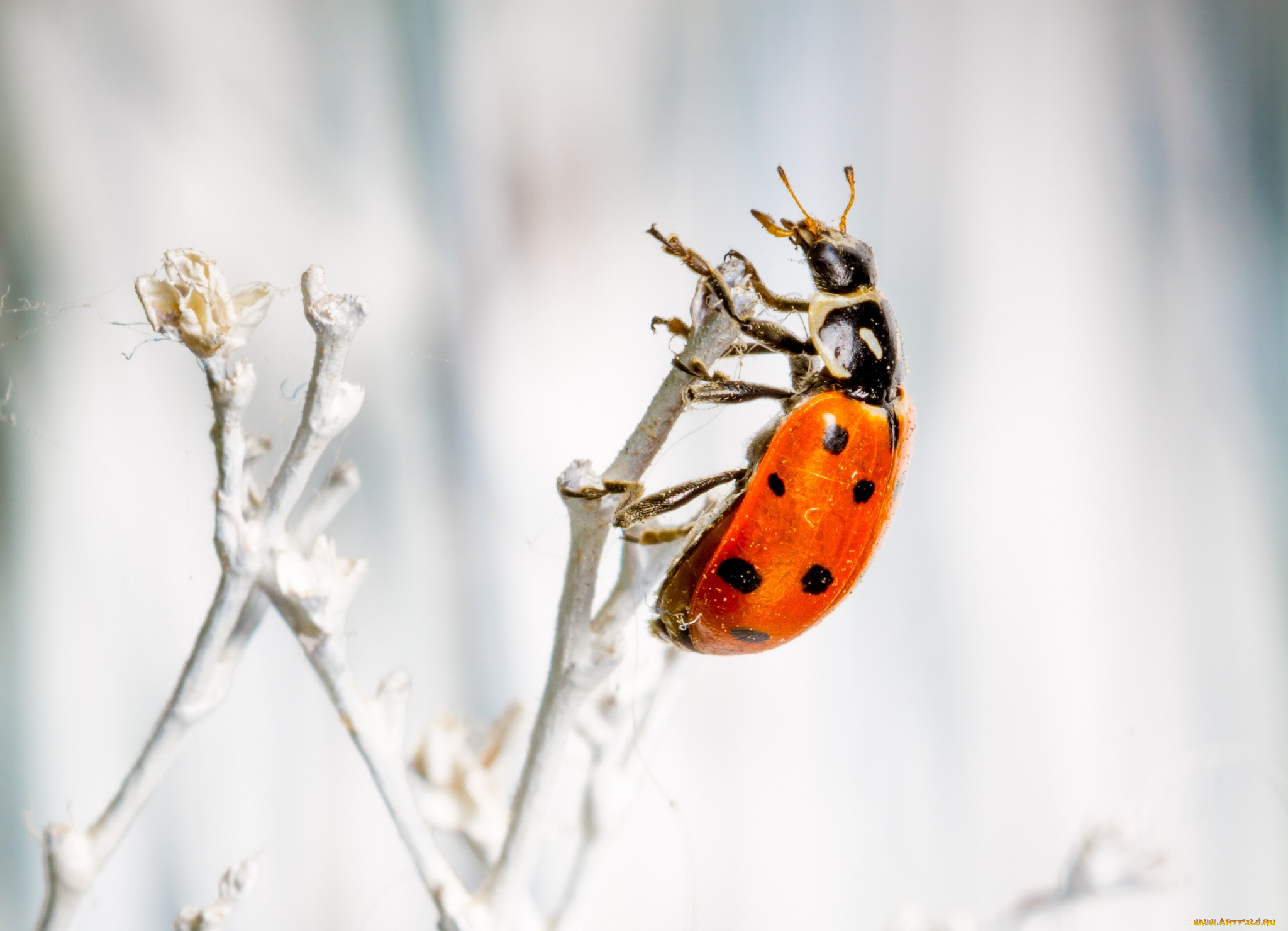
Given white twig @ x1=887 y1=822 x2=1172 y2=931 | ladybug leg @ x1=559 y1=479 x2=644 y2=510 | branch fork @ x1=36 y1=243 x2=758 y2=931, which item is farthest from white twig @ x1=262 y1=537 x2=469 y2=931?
white twig @ x1=887 y1=822 x2=1172 y2=931

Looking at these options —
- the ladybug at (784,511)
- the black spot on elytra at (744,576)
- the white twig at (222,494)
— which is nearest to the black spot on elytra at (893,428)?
the ladybug at (784,511)

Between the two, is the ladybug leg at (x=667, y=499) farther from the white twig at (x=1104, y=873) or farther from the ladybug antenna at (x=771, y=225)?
the white twig at (x=1104, y=873)

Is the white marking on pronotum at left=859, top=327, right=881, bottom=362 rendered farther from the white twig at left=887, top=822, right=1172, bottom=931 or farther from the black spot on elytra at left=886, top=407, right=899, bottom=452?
the white twig at left=887, top=822, right=1172, bottom=931

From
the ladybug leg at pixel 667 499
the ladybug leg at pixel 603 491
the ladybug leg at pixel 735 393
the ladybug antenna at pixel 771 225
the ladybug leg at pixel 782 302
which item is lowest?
the ladybug leg at pixel 667 499

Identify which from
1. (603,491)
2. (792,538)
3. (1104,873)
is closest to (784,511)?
(792,538)

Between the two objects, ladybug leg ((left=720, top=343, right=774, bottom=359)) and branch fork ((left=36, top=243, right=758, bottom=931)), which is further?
ladybug leg ((left=720, top=343, right=774, bottom=359))

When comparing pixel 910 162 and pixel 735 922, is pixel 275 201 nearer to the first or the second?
pixel 910 162
